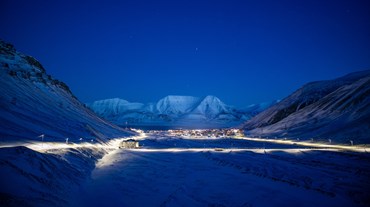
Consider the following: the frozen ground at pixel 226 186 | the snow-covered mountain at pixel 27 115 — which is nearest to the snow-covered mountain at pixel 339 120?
the frozen ground at pixel 226 186

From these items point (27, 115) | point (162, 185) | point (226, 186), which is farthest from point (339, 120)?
point (27, 115)

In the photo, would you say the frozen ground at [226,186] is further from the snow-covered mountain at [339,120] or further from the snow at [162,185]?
the snow-covered mountain at [339,120]

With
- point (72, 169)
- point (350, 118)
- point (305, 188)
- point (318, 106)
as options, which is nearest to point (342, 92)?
point (318, 106)

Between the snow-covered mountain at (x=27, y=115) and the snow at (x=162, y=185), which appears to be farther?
the snow-covered mountain at (x=27, y=115)

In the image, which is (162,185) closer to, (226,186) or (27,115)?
(226,186)

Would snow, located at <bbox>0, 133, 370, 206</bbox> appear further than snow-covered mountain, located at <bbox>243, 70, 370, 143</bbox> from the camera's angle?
No

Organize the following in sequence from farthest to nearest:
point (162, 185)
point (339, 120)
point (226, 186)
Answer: point (339, 120), point (162, 185), point (226, 186)

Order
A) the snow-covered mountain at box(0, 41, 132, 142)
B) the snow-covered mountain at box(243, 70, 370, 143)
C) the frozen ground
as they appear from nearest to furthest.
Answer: the frozen ground < the snow-covered mountain at box(0, 41, 132, 142) < the snow-covered mountain at box(243, 70, 370, 143)

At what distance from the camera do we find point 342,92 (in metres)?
133

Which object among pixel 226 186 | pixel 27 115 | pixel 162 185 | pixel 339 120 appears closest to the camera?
pixel 226 186

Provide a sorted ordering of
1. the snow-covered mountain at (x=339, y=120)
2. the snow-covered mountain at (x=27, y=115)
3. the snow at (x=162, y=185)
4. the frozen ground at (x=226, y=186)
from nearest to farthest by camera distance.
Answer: the snow at (x=162, y=185), the frozen ground at (x=226, y=186), the snow-covered mountain at (x=27, y=115), the snow-covered mountain at (x=339, y=120)

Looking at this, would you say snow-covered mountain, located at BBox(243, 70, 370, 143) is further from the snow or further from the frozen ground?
the snow

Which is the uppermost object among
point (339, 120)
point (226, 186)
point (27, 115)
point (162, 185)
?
point (27, 115)

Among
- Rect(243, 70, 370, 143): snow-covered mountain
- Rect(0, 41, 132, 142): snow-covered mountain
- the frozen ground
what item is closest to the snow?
the frozen ground
